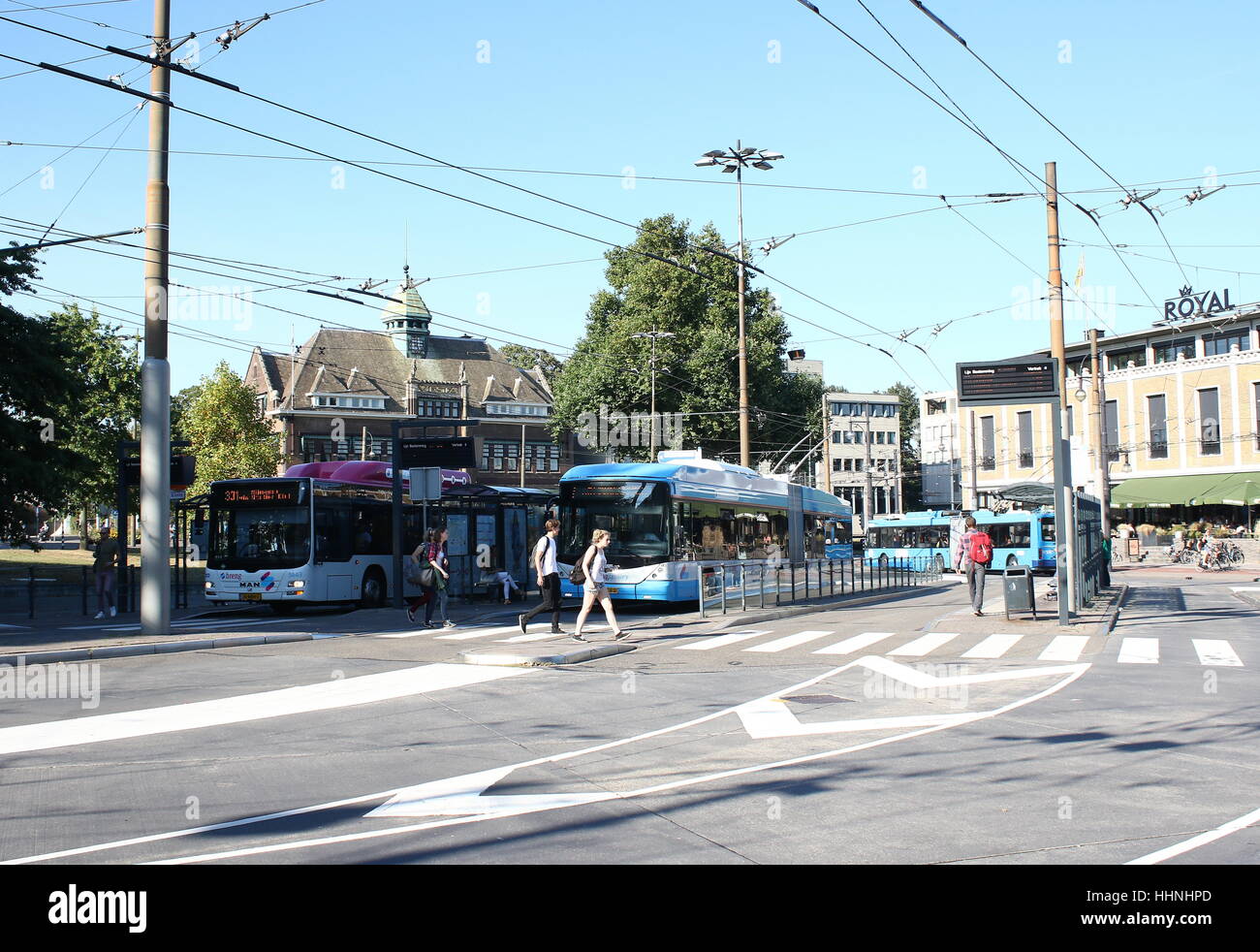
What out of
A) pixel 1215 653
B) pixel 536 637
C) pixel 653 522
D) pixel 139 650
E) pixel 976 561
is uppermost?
pixel 653 522

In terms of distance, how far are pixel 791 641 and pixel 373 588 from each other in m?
12.6

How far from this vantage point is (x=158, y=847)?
6074mm

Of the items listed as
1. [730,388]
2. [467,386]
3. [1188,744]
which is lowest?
[1188,744]

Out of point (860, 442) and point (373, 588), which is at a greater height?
point (860, 442)

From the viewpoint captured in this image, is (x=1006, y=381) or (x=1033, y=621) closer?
(x=1006, y=381)

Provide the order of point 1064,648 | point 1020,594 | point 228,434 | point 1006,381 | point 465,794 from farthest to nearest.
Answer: point 228,434, point 1020,594, point 1006,381, point 1064,648, point 465,794

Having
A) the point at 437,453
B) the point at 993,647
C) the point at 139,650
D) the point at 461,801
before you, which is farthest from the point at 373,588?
the point at 461,801

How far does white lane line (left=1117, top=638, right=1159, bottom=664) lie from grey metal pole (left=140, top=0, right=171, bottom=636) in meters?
14.0

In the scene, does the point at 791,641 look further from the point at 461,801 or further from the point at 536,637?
the point at 461,801

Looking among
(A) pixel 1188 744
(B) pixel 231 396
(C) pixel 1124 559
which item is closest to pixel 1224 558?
(C) pixel 1124 559

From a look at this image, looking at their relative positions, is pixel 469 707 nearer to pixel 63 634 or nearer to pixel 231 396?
pixel 63 634

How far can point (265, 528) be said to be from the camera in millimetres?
24922
